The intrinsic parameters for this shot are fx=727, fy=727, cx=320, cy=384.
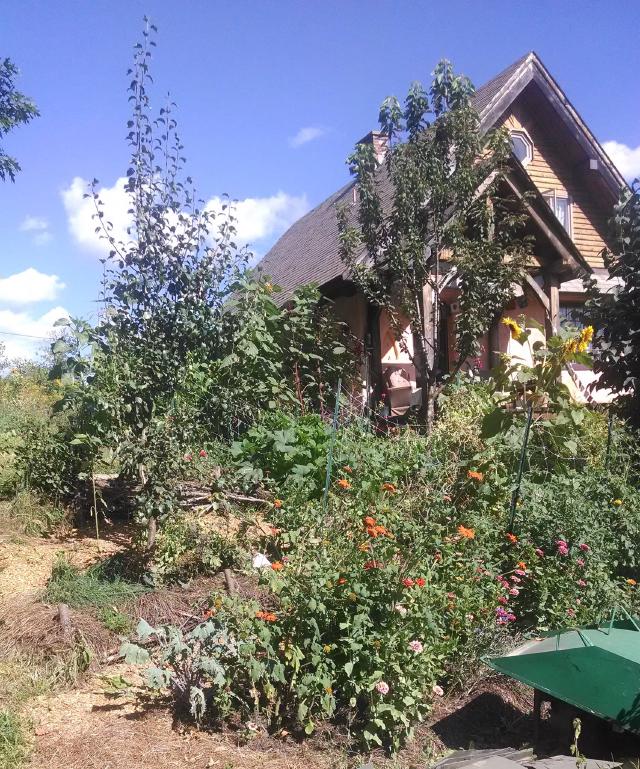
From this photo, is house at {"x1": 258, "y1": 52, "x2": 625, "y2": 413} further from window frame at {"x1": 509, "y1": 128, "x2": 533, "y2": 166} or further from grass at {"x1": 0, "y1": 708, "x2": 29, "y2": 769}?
grass at {"x1": 0, "y1": 708, "x2": 29, "y2": 769}

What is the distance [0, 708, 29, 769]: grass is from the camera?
11.3ft

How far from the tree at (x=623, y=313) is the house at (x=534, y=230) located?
3.06 meters

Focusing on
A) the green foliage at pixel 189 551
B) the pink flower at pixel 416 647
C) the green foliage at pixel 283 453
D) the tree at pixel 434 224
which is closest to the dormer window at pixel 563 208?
the tree at pixel 434 224

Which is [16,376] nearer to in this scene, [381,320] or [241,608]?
[381,320]

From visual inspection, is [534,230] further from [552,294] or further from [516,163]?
[516,163]

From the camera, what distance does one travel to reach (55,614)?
487cm

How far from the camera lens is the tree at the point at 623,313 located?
714 cm

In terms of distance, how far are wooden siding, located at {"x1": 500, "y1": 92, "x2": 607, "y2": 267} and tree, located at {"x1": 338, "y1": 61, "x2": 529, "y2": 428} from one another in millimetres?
5531

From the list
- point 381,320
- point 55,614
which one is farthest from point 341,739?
point 381,320

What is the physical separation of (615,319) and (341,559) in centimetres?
431

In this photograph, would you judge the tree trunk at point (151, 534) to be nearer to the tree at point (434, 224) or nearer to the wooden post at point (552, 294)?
the tree at point (434, 224)

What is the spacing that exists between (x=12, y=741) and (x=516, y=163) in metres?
9.94

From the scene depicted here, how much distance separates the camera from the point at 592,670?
12.0ft

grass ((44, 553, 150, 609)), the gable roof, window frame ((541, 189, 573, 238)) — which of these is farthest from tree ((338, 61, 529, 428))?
window frame ((541, 189, 573, 238))
